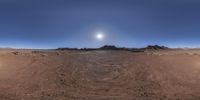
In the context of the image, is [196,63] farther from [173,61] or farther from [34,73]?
[34,73]

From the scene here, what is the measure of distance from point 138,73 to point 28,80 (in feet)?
25.3

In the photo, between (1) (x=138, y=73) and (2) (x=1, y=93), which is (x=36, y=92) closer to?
(2) (x=1, y=93)

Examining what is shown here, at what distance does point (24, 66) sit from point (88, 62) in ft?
16.6

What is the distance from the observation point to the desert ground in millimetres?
23469

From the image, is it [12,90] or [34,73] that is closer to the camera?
[12,90]

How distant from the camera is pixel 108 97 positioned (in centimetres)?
2267

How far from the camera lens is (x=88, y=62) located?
31.1 m

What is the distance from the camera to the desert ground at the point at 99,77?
924 inches

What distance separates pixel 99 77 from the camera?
27.3 meters

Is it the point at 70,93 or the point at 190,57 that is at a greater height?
the point at 190,57

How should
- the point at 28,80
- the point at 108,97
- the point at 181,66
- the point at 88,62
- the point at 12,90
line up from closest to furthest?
the point at 108,97 < the point at 12,90 < the point at 28,80 < the point at 181,66 < the point at 88,62

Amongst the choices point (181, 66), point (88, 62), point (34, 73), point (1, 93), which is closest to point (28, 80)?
point (34, 73)

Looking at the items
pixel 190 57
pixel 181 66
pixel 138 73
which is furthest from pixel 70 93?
pixel 190 57

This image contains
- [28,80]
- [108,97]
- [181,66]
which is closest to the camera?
[108,97]
